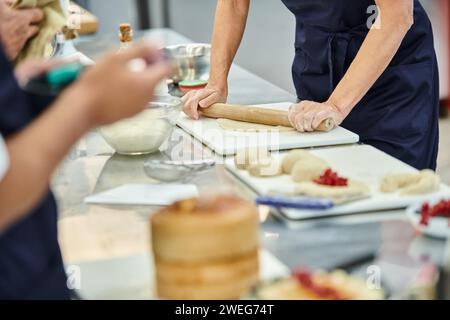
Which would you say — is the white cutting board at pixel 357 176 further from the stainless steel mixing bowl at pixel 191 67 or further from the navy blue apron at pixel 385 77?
the stainless steel mixing bowl at pixel 191 67

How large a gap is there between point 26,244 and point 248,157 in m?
0.83

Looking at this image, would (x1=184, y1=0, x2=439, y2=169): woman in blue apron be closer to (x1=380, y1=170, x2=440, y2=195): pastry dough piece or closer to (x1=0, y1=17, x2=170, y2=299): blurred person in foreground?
(x1=380, y1=170, x2=440, y2=195): pastry dough piece

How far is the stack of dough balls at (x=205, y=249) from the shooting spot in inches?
48.2

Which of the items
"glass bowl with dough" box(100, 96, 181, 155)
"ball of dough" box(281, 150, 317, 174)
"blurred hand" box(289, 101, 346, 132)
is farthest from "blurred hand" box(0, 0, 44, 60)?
"blurred hand" box(289, 101, 346, 132)

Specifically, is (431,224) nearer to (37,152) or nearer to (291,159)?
(291,159)

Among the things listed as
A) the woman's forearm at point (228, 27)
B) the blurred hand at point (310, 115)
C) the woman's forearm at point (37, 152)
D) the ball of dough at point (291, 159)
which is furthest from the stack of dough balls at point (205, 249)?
the woman's forearm at point (228, 27)

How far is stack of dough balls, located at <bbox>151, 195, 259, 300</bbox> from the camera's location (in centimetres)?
122

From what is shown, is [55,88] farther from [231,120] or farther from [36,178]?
[231,120]

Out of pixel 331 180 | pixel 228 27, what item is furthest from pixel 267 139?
pixel 228 27

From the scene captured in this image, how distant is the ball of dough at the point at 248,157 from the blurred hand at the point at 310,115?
264 millimetres

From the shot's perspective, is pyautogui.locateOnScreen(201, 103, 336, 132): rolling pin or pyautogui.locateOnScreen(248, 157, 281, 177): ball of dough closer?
pyautogui.locateOnScreen(248, 157, 281, 177): ball of dough

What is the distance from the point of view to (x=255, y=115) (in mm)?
2299

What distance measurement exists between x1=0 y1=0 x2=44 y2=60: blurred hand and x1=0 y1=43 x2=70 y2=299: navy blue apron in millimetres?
552
